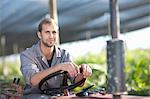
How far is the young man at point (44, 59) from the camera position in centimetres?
247

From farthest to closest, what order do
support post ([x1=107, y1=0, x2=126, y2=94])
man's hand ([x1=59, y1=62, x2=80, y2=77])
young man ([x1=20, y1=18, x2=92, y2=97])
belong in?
young man ([x1=20, y1=18, x2=92, y2=97]), man's hand ([x1=59, y1=62, x2=80, y2=77]), support post ([x1=107, y1=0, x2=126, y2=94])

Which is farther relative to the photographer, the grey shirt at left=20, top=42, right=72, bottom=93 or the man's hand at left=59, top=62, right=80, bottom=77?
the grey shirt at left=20, top=42, right=72, bottom=93

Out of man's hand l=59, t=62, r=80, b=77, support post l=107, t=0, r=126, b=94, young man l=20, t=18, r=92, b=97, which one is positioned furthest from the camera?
young man l=20, t=18, r=92, b=97

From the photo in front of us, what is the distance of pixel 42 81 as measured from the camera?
2443 millimetres

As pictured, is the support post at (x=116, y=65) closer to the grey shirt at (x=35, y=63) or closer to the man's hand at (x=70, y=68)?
the man's hand at (x=70, y=68)

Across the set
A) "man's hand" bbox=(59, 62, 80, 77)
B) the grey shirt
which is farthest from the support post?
the grey shirt

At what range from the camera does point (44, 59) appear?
2658 mm

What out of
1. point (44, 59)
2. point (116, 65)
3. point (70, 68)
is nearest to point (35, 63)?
point (44, 59)

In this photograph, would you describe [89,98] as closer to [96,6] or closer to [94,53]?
[96,6]

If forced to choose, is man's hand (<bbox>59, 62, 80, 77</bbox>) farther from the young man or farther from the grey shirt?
the grey shirt

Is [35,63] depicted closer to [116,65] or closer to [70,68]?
[70,68]

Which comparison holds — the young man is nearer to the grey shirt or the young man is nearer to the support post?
the grey shirt

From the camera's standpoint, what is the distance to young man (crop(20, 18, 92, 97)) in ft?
8.09

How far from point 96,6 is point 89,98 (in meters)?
6.29
